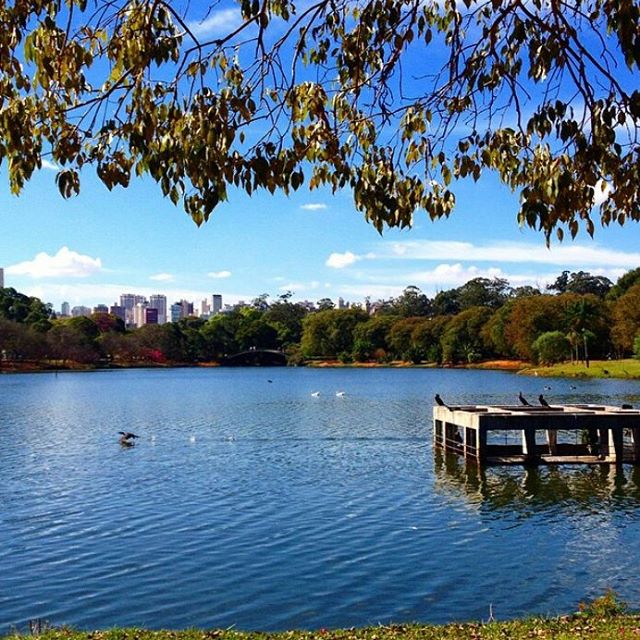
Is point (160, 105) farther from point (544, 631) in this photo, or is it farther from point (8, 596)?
point (8, 596)

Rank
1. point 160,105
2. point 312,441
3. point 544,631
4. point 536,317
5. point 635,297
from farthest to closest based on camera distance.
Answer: point 536,317, point 635,297, point 312,441, point 544,631, point 160,105

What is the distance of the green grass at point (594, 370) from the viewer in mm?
101312

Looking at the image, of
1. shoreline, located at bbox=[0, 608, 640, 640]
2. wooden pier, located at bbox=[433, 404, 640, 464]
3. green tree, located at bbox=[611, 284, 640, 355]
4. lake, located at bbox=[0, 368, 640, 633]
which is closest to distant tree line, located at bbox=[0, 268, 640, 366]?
green tree, located at bbox=[611, 284, 640, 355]

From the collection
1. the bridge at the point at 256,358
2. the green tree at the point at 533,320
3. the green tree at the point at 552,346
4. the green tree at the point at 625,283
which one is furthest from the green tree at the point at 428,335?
the green tree at the point at 552,346

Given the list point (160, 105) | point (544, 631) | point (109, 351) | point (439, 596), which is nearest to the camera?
point (160, 105)

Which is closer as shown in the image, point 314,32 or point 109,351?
point 314,32

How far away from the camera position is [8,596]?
602 inches

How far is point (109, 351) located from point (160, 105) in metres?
174

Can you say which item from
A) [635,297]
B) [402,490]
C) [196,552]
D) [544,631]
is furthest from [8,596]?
[635,297]

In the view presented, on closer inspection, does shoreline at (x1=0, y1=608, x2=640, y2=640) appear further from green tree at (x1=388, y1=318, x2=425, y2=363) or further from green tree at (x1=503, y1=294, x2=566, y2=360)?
green tree at (x1=388, y1=318, x2=425, y2=363)

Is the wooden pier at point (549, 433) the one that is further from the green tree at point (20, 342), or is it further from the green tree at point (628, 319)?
the green tree at point (20, 342)

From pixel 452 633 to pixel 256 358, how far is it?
185381 mm

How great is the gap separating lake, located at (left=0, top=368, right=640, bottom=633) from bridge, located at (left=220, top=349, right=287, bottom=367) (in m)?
152

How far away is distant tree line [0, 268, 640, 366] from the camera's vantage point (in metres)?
126
